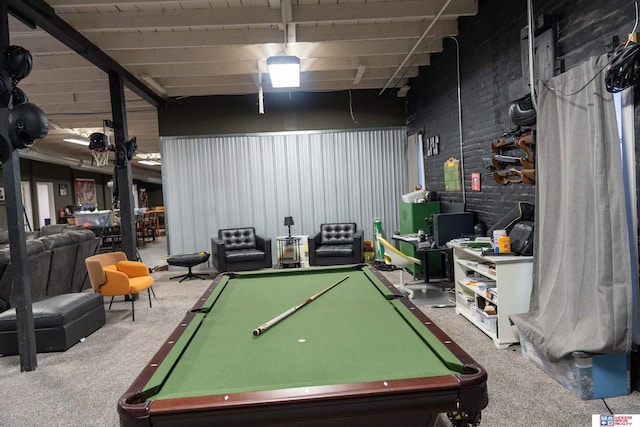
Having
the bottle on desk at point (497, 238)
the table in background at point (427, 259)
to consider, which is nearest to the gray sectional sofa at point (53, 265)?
the table in background at point (427, 259)

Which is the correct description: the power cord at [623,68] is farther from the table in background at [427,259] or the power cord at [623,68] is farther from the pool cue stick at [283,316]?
the table in background at [427,259]

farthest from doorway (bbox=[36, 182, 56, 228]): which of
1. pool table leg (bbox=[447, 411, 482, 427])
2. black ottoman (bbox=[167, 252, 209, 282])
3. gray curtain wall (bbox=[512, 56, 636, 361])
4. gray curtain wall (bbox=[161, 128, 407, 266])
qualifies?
pool table leg (bbox=[447, 411, 482, 427])

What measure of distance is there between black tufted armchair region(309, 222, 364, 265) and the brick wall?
1.66m

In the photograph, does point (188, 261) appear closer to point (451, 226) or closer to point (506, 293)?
point (451, 226)

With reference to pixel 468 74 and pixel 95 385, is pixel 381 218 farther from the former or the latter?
pixel 95 385

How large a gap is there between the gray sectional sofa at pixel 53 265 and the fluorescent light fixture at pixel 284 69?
3.64 meters

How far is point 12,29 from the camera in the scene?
15.4 feet

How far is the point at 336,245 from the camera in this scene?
25.9ft

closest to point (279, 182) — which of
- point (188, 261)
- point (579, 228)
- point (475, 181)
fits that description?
point (188, 261)

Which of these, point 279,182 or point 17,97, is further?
point 279,182

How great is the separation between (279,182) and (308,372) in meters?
7.04

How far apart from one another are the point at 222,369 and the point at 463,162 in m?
4.86

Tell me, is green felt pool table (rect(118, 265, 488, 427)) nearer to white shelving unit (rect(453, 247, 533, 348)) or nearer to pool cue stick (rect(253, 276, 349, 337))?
pool cue stick (rect(253, 276, 349, 337))

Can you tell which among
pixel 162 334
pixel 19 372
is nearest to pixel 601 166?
pixel 162 334
